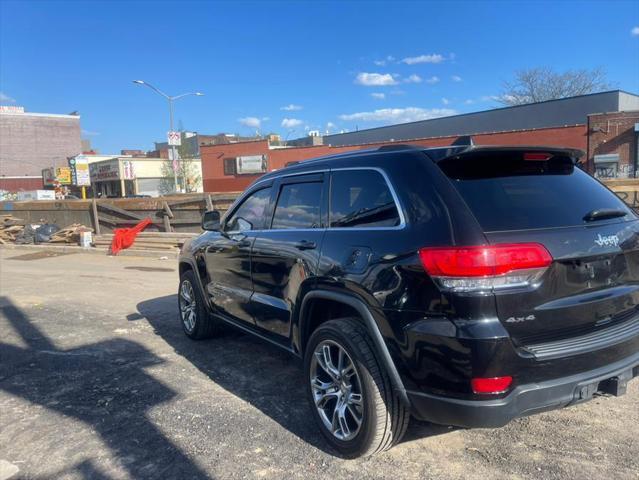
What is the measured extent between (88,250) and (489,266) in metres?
15.4

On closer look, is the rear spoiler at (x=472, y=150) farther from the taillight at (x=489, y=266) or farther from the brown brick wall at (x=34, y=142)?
the brown brick wall at (x=34, y=142)

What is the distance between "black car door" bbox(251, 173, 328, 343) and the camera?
3645 mm

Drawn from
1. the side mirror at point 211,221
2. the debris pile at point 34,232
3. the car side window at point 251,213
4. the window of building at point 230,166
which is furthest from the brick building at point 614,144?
the car side window at point 251,213

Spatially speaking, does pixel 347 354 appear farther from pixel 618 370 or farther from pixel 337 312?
pixel 618 370

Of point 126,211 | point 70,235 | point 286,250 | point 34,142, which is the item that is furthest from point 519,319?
point 34,142

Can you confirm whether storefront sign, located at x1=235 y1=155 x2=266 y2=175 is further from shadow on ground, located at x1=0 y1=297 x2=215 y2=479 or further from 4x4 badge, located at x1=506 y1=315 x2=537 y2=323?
4x4 badge, located at x1=506 y1=315 x2=537 y2=323

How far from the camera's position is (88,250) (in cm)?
1581

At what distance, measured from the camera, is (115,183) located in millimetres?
61469

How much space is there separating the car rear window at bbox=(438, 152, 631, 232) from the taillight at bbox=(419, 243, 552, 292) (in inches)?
5.7

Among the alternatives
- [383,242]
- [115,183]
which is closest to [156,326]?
[383,242]

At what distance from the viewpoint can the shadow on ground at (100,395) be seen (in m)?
3.31

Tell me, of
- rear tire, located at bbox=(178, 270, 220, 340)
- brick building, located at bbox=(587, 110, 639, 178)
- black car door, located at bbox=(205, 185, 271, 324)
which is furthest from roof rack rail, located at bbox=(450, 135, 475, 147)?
brick building, located at bbox=(587, 110, 639, 178)

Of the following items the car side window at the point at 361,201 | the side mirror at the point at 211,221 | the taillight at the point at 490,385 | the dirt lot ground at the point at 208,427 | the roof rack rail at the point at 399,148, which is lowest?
the dirt lot ground at the point at 208,427

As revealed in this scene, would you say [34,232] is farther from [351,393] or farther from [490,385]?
[490,385]
